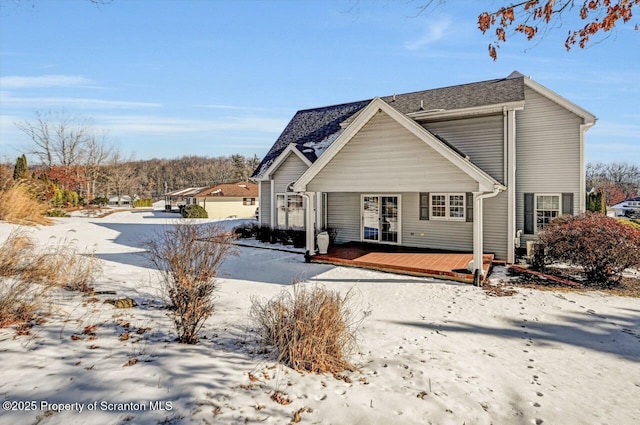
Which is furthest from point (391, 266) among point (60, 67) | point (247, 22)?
point (60, 67)

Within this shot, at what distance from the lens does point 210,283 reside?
5.32m

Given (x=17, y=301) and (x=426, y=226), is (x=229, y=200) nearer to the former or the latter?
(x=426, y=226)

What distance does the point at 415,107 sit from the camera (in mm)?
14484

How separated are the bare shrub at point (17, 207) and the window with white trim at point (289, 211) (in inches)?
457

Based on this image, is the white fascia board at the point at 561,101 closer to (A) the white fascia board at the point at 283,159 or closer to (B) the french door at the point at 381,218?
(B) the french door at the point at 381,218

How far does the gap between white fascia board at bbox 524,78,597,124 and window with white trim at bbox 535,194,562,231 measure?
2.80 m

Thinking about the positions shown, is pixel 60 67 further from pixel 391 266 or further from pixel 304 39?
pixel 391 266

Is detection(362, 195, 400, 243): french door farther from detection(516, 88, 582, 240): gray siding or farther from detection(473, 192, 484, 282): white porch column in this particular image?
detection(516, 88, 582, 240): gray siding

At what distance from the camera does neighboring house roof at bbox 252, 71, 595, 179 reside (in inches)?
482

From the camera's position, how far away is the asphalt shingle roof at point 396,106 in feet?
41.1

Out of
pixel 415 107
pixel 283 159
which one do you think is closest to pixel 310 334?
pixel 415 107

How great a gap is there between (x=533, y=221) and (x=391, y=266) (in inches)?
251

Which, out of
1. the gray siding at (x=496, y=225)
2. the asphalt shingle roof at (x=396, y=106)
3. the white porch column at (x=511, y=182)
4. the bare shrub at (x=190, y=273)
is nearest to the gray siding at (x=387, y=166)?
the white porch column at (x=511, y=182)

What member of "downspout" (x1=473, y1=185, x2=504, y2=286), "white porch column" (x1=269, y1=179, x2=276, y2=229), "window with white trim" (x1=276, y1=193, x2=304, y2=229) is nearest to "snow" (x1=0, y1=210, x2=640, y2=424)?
"downspout" (x1=473, y1=185, x2=504, y2=286)
